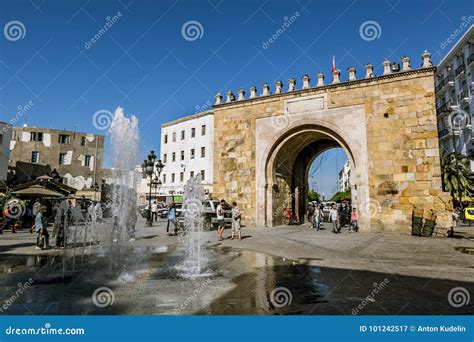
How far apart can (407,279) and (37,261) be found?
796 centimetres

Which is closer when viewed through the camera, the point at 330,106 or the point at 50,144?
the point at 330,106

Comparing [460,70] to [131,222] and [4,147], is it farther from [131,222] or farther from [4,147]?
[4,147]

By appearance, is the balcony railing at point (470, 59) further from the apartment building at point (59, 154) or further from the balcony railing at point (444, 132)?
the apartment building at point (59, 154)

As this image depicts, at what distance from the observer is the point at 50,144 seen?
31719 mm

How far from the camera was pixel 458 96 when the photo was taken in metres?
32.6

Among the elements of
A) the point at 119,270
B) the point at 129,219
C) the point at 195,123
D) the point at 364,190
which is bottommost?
the point at 119,270

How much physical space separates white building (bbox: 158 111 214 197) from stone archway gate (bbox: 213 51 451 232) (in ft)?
53.4

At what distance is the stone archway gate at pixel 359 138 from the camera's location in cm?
1422

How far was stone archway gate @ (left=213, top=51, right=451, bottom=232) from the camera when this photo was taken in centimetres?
1422

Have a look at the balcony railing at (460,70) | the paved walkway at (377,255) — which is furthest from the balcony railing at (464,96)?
the paved walkway at (377,255)

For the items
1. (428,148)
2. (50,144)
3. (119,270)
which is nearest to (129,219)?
(119,270)

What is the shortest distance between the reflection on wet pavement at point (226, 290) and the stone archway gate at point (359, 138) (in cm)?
978

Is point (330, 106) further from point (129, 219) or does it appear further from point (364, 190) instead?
point (129, 219)

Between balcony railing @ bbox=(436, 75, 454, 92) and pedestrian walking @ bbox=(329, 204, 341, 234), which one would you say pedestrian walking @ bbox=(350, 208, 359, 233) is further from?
balcony railing @ bbox=(436, 75, 454, 92)
